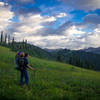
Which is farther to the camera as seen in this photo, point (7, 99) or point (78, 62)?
point (78, 62)

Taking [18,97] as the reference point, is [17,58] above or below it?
above

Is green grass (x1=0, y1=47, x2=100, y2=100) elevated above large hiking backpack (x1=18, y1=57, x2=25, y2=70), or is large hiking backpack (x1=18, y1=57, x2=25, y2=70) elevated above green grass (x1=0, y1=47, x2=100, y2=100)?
large hiking backpack (x1=18, y1=57, x2=25, y2=70)

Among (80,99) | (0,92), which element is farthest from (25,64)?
(80,99)

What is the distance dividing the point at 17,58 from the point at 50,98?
3805mm

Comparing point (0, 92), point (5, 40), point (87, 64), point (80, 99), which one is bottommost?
point (87, 64)

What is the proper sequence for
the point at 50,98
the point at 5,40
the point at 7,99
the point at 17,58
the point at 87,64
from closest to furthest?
the point at 7,99
the point at 50,98
the point at 17,58
the point at 87,64
the point at 5,40

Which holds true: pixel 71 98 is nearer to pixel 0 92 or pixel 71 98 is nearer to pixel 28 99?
pixel 28 99

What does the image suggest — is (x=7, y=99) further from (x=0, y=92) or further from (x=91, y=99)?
(x=91, y=99)

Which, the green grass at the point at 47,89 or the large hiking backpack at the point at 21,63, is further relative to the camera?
the large hiking backpack at the point at 21,63

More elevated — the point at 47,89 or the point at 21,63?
the point at 21,63

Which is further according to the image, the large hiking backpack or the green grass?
the large hiking backpack

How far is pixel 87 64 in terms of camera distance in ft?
366

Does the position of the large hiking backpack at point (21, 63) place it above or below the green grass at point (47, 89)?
above

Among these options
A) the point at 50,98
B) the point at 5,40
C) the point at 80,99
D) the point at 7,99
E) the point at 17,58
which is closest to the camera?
the point at 7,99
